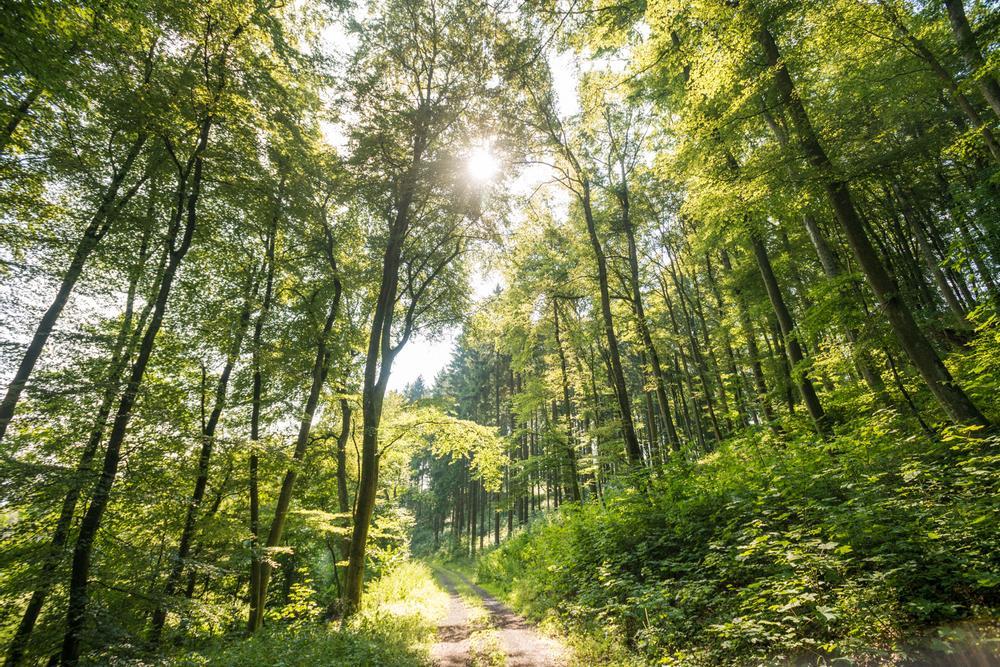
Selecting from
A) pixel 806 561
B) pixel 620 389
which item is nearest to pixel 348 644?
pixel 806 561

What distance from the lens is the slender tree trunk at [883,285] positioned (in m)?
5.77

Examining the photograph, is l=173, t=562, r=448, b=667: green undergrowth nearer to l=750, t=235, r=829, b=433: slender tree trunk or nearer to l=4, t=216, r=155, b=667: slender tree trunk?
l=4, t=216, r=155, b=667: slender tree trunk

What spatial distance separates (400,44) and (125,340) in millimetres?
10381

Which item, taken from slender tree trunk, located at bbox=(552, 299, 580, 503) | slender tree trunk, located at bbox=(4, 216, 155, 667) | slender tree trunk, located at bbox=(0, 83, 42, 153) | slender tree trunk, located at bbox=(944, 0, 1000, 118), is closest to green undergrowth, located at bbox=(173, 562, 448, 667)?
slender tree trunk, located at bbox=(4, 216, 155, 667)

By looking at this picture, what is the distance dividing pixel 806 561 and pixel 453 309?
38.8 feet

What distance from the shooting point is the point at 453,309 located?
14.4m

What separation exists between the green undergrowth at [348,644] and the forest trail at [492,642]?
39 cm

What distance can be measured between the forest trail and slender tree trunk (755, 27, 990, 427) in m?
7.00

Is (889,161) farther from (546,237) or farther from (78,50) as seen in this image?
(78,50)

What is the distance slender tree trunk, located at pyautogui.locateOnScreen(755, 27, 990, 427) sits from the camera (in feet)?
18.9

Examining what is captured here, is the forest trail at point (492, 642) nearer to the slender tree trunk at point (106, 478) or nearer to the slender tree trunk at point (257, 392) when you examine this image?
the slender tree trunk at point (106, 478)

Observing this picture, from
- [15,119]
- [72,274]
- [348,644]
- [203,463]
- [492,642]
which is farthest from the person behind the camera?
[203,463]

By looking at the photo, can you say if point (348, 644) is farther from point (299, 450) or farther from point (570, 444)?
point (570, 444)

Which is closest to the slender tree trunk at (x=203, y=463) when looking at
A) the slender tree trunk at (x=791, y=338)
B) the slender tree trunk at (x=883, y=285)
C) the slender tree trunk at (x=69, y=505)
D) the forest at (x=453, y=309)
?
the forest at (x=453, y=309)
